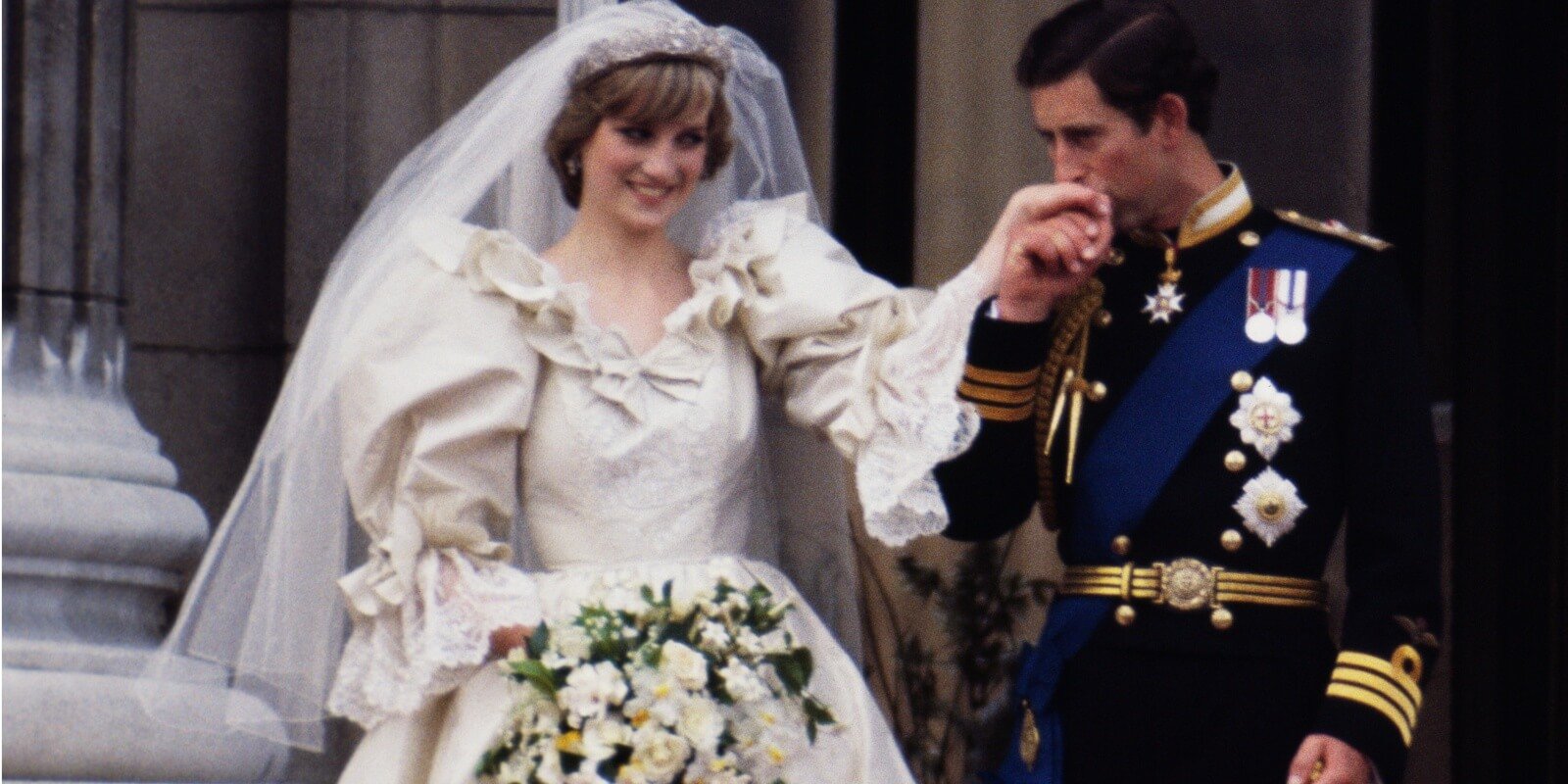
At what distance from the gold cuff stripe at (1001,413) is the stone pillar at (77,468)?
5.10ft

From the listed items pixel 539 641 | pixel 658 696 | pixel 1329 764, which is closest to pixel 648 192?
pixel 539 641

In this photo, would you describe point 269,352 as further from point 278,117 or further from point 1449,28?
point 1449,28

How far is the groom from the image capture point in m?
4.18

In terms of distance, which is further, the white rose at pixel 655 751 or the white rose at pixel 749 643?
the white rose at pixel 749 643

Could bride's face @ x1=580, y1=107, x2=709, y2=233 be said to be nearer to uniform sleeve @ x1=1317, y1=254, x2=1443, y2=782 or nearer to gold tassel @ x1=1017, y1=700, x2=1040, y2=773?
gold tassel @ x1=1017, y1=700, x2=1040, y2=773

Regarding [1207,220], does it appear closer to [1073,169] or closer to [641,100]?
[1073,169]

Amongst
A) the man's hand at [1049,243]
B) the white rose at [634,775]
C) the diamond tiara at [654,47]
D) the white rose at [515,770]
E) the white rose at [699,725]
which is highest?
the diamond tiara at [654,47]

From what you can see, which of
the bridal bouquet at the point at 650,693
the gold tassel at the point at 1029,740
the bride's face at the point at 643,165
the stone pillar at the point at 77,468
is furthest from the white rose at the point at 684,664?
the stone pillar at the point at 77,468

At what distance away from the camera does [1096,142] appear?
434 centimetres

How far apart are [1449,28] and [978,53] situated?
3.35ft

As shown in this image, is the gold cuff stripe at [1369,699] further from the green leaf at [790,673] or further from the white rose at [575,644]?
the white rose at [575,644]

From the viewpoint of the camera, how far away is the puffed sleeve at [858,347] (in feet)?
14.3

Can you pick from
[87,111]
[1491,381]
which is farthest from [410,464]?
[1491,381]

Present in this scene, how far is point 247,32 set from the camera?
20.9 feet
